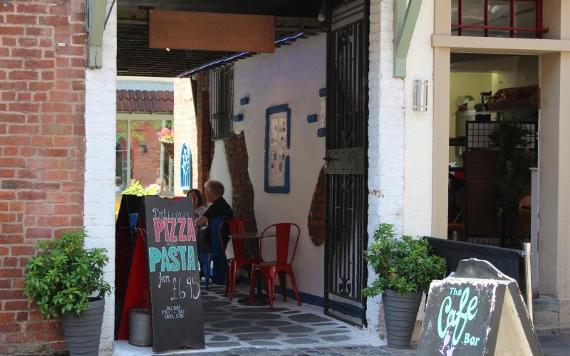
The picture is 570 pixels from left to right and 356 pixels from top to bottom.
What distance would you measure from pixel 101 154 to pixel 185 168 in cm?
841

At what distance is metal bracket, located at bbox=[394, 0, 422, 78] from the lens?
23.2 ft

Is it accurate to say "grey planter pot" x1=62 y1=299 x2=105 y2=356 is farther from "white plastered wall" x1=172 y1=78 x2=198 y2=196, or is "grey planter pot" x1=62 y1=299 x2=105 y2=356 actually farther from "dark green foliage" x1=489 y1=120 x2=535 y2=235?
"white plastered wall" x1=172 y1=78 x2=198 y2=196

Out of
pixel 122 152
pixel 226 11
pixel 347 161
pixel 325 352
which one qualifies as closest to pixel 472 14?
pixel 347 161

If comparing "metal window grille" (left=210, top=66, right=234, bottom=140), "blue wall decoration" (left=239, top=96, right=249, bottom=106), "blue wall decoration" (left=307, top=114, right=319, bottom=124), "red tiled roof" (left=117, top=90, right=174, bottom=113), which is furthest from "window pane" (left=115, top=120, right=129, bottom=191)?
"blue wall decoration" (left=307, top=114, right=319, bottom=124)

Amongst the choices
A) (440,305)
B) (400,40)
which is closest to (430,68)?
(400,40)

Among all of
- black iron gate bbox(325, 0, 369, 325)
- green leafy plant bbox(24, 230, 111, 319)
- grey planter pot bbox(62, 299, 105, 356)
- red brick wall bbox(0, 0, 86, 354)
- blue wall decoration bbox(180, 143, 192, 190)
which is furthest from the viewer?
blue wall decoration bbox(180, 143, 192, 190)

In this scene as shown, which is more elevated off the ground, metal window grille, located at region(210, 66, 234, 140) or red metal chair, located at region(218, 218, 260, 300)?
metal window grille, located at region(210, 66, 234, 140)

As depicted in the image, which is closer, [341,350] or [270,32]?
[341,350]

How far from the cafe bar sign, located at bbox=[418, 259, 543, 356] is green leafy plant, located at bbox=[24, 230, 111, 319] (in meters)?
2.54

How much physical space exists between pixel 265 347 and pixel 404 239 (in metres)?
1.44

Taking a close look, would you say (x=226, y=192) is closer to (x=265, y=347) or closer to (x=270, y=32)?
(x=270, y=32)

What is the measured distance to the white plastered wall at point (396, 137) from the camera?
729 centimetres

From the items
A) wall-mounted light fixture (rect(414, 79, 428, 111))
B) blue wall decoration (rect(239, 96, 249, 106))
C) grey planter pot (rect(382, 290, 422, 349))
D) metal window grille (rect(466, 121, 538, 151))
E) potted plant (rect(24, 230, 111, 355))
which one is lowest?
grey planter pot (rect(382, 290, 422, 349))

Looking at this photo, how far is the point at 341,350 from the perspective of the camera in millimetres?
7117
